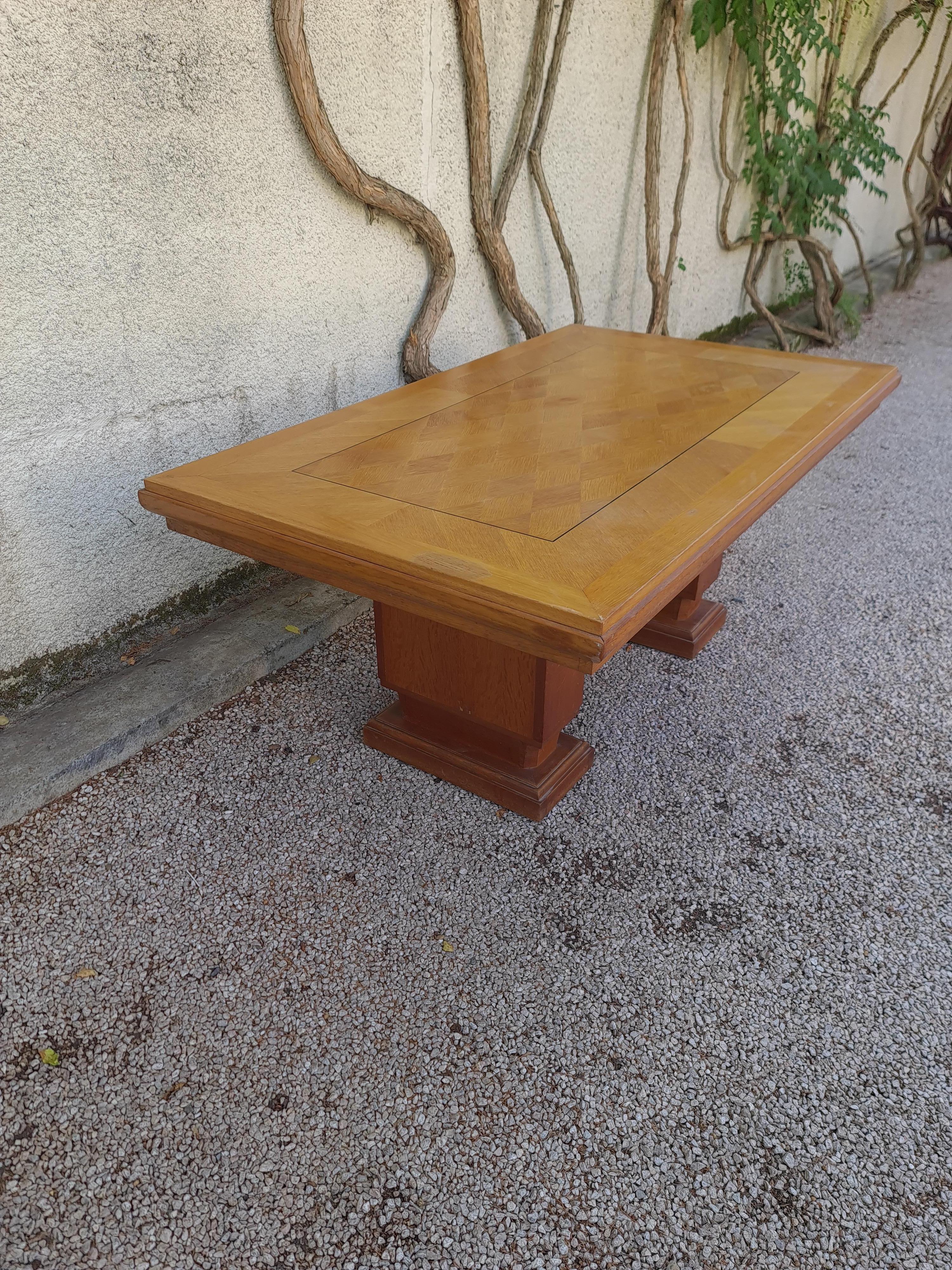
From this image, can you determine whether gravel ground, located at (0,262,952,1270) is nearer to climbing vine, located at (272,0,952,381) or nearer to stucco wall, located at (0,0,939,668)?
stucco wall, located at (0,0,939,668)

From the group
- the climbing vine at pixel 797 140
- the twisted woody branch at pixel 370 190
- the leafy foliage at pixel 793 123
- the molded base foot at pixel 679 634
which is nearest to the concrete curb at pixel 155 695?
the molded base foot at pixel 679 634

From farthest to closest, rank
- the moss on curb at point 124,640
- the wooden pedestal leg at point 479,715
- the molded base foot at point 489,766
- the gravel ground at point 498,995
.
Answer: the moss on curb at point 124,640
the molded base foot at point 489,766
the wooden pedestal leg at point 479,715
the gravel ground at point 498,995

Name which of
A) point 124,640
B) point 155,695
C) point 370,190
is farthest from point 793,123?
point 155,695

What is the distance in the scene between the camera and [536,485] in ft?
5.31

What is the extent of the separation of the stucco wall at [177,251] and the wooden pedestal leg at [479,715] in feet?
2.72

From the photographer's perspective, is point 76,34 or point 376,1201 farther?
point 76,34

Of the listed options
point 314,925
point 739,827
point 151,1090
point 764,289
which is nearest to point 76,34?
point 314,925

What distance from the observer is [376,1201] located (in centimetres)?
117

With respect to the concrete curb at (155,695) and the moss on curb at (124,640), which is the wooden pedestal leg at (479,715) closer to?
the concrete curb at (155,695)

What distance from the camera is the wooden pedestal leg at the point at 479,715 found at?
68.1 inches

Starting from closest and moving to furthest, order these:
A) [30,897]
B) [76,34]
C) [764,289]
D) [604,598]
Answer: [604,598], [30,897], [76,34], [764,289]

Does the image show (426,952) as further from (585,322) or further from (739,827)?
(585,322)

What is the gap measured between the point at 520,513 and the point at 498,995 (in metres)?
0.82

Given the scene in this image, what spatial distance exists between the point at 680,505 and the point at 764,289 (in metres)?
4.66
